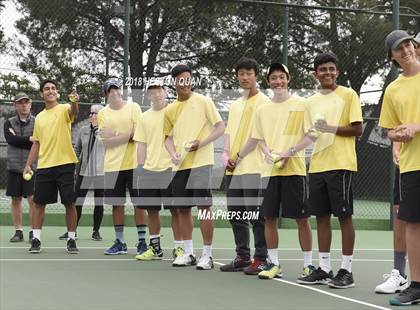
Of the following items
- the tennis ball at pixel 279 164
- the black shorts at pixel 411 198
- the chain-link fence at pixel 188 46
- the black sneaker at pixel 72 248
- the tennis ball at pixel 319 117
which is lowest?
the black sneaker at pixel 72 248

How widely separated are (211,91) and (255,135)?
6.55 meters

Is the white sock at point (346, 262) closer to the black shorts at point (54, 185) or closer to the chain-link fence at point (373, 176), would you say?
the black shorts at point (54, 185)

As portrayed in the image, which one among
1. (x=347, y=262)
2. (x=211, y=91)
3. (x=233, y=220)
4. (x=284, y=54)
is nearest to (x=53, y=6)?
(x=211, y=91)

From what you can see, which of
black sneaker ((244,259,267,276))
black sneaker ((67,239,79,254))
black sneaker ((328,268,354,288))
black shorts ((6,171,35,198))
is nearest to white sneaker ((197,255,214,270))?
black sneaker ((244,259,267,276))

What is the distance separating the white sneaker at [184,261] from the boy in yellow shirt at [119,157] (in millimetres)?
730

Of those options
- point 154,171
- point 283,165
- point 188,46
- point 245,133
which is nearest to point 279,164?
point 283,165

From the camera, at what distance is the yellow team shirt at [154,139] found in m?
6.90

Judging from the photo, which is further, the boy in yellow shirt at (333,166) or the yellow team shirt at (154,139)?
the yellow team shirt at (154,139)

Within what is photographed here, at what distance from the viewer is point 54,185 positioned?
7461 millimetres

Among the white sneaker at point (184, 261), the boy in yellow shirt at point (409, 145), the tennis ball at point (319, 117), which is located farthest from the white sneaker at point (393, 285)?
the white sneaker at point (184, 261)

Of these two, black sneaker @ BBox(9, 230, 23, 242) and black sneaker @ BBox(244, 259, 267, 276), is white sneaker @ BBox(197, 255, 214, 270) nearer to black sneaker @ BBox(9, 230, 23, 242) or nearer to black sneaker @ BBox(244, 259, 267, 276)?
black sneaker @ BBox(244, 259, 267, 276)

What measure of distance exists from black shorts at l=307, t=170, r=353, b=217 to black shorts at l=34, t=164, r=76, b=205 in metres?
2.80

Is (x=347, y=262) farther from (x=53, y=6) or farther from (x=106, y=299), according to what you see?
(x=53, y=6)

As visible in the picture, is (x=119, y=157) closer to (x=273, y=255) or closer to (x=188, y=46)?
(x=273, y=255)
